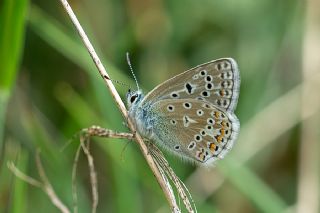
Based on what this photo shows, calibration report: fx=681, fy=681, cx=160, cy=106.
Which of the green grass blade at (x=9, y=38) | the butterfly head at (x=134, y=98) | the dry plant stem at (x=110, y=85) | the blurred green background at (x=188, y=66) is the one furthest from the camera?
the blurred green background at (x=188, y=66)

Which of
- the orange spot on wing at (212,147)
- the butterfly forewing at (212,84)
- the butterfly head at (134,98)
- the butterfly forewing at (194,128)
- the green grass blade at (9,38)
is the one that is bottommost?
the orange spot on wing at (212,147)

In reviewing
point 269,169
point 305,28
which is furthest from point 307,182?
point 305,28

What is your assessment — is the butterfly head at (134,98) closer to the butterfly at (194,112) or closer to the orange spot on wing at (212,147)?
the butterfly at (194,112)

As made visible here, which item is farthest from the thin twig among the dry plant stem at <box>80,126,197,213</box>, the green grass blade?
the green grass blade

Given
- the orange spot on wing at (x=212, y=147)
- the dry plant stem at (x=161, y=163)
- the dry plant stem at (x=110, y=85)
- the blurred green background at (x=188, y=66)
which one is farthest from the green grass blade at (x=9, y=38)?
the orange spot on wing at (x=212, y=147)

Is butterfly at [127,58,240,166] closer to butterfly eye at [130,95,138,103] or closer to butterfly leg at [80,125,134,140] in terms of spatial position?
butterfly eye at [130,95,138,103]

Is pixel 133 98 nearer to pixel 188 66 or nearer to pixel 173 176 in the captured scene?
pixel 173 176

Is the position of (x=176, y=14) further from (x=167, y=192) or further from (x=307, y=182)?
(x=167, y=192)
